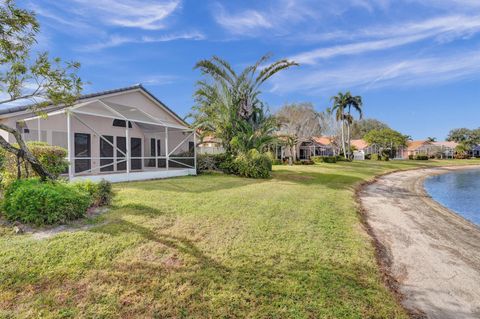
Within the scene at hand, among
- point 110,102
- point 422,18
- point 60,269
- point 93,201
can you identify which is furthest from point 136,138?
point 422,18

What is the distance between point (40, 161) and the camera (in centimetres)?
919

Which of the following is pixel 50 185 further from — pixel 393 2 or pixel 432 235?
pixel 393 2

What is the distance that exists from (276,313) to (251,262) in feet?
4.12

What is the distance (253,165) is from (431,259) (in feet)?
38.2

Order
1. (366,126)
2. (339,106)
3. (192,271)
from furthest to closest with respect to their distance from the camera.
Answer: (366,126) → (339,106) → (192,271)

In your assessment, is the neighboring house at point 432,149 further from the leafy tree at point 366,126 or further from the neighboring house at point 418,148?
the leafy tree at point 366,126

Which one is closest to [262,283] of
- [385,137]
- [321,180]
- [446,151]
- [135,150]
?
[321,180]

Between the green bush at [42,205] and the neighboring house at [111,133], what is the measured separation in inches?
200

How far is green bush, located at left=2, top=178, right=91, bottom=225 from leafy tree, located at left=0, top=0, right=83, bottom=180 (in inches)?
42.3

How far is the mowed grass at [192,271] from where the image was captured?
3145mm

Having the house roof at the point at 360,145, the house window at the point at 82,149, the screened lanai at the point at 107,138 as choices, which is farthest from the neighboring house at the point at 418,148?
the house window at the point at 82,149

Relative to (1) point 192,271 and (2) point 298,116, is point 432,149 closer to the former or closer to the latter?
(2) point 298,116

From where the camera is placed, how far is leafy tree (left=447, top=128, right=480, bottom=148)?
74562 millimetres

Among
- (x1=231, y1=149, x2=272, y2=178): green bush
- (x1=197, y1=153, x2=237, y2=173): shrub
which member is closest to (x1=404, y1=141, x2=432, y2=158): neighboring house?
(x1=231, y1=149, x2=272, y2=178): green bush
